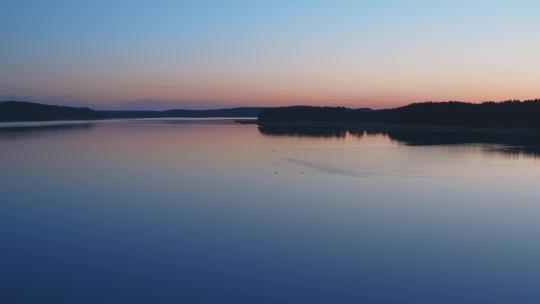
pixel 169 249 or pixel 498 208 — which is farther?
pixel 498 208

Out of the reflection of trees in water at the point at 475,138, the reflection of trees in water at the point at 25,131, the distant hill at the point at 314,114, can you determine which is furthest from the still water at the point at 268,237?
the distant hill at the point at 314,114

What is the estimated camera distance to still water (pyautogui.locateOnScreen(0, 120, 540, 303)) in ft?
17.5

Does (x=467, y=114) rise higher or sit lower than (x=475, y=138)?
higher

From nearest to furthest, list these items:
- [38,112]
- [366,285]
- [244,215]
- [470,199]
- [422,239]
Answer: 1. [366,285]
2. [422,239]
3. [244,215]
4. [470,199]
5. [38,112]

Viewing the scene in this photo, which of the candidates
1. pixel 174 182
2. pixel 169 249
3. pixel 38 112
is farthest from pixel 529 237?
pixel 38 112

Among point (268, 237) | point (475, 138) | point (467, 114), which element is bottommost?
point (268, 237)

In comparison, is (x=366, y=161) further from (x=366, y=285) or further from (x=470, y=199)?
(x=366, y=285)

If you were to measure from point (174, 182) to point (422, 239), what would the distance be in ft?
24.8

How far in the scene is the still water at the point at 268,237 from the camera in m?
5.33

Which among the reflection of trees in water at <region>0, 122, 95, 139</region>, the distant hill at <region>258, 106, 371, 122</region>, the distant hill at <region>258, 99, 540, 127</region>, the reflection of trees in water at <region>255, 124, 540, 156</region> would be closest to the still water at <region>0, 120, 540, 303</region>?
the reflection of trees in water at <region>255, 124, 540, 156</region>

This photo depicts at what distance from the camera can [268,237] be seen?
291 inches

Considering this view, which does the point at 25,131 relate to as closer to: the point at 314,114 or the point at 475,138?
the point at 475,138

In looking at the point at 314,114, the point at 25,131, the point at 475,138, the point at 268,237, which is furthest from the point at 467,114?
the point at 268,237

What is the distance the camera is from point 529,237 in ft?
24.5
